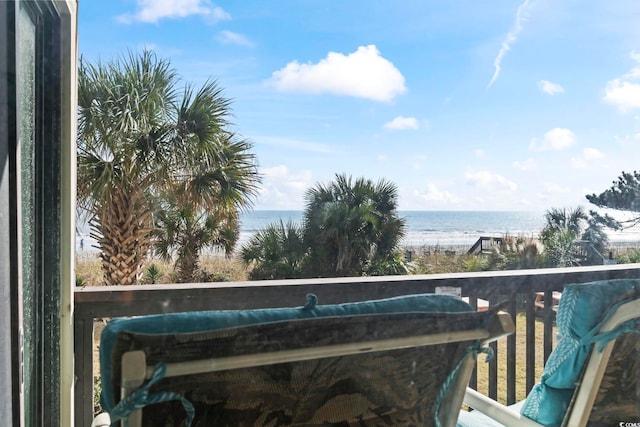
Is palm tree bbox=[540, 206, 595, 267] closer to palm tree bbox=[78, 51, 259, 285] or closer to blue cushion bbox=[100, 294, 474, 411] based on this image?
palm tree bbox=[78, 51, 259, 285]

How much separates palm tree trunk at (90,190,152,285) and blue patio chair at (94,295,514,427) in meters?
6.15

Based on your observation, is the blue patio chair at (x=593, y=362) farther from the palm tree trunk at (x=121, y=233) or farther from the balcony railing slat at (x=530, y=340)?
the palm tree trunk at (x=121, y=233)

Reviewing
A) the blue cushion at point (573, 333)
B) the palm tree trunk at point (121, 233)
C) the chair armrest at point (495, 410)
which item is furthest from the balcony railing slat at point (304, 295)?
the palm tree trunk at point (121, 233)

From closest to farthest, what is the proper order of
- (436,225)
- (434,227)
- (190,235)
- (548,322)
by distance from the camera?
(548,322)
(190,235)
(434,227)
(436,225)

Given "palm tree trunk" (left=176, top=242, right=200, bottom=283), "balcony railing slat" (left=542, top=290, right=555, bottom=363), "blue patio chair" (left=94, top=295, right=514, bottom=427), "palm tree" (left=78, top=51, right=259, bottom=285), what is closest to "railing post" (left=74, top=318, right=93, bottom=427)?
"blue patio chair" (left=94, top=295, right=514, bottom=427)

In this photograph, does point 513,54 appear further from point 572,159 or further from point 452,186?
point 452,186

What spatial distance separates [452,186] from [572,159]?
4.87 meters

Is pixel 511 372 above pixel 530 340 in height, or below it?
below

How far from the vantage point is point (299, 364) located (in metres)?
0.63

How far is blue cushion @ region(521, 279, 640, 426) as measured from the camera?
3.15 feet

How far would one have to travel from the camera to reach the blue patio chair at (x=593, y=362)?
0.96 m

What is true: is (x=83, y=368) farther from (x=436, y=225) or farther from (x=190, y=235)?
(x=436, y=225)

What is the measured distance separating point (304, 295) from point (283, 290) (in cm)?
7

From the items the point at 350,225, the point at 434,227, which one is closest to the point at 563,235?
the point at 350,225
